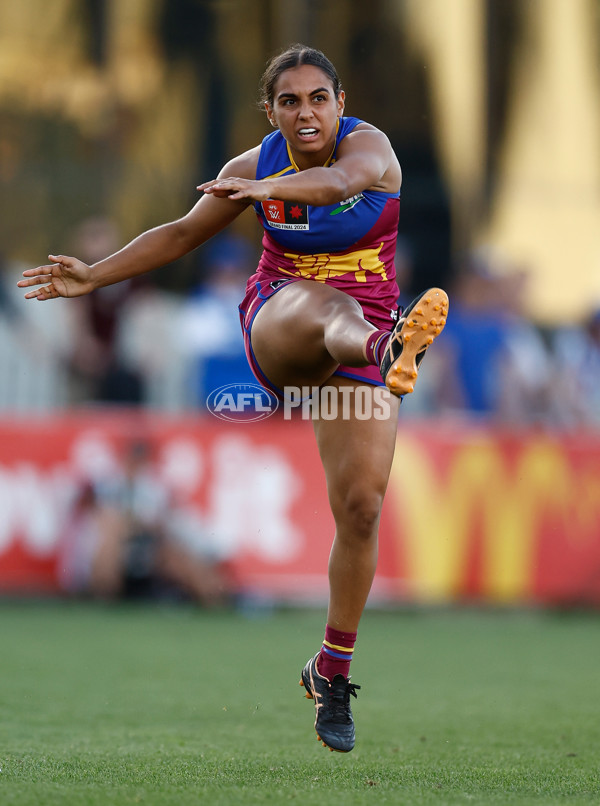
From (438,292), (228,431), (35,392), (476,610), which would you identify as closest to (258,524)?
(228,431)

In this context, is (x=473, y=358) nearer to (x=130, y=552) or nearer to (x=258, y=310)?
(x=130, y=552)

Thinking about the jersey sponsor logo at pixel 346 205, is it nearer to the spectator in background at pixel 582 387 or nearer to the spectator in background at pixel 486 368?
the spectator in background at pixel 486 368

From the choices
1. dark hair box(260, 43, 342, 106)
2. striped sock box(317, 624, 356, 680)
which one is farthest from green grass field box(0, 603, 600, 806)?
dark hair box(260, 43, 342, 106)

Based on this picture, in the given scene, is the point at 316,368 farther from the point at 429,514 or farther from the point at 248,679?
the point at 429,514

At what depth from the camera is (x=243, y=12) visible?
48.6 ft

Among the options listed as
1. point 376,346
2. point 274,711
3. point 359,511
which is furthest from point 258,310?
point 274,711

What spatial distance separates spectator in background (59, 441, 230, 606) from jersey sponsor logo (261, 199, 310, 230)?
5.40m

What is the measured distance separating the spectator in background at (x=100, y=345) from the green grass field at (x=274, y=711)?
186 centimetres

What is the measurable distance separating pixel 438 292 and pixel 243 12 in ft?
35.6

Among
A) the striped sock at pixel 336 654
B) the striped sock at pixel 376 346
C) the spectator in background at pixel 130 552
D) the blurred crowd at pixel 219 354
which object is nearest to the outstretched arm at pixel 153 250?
the striped sock at pixel 376 346

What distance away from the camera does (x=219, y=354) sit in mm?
10703

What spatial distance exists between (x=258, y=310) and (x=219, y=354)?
5356mm

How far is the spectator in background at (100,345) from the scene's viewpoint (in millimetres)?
10711

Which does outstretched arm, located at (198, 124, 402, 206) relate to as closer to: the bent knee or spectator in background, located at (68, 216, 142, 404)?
the bent knee
